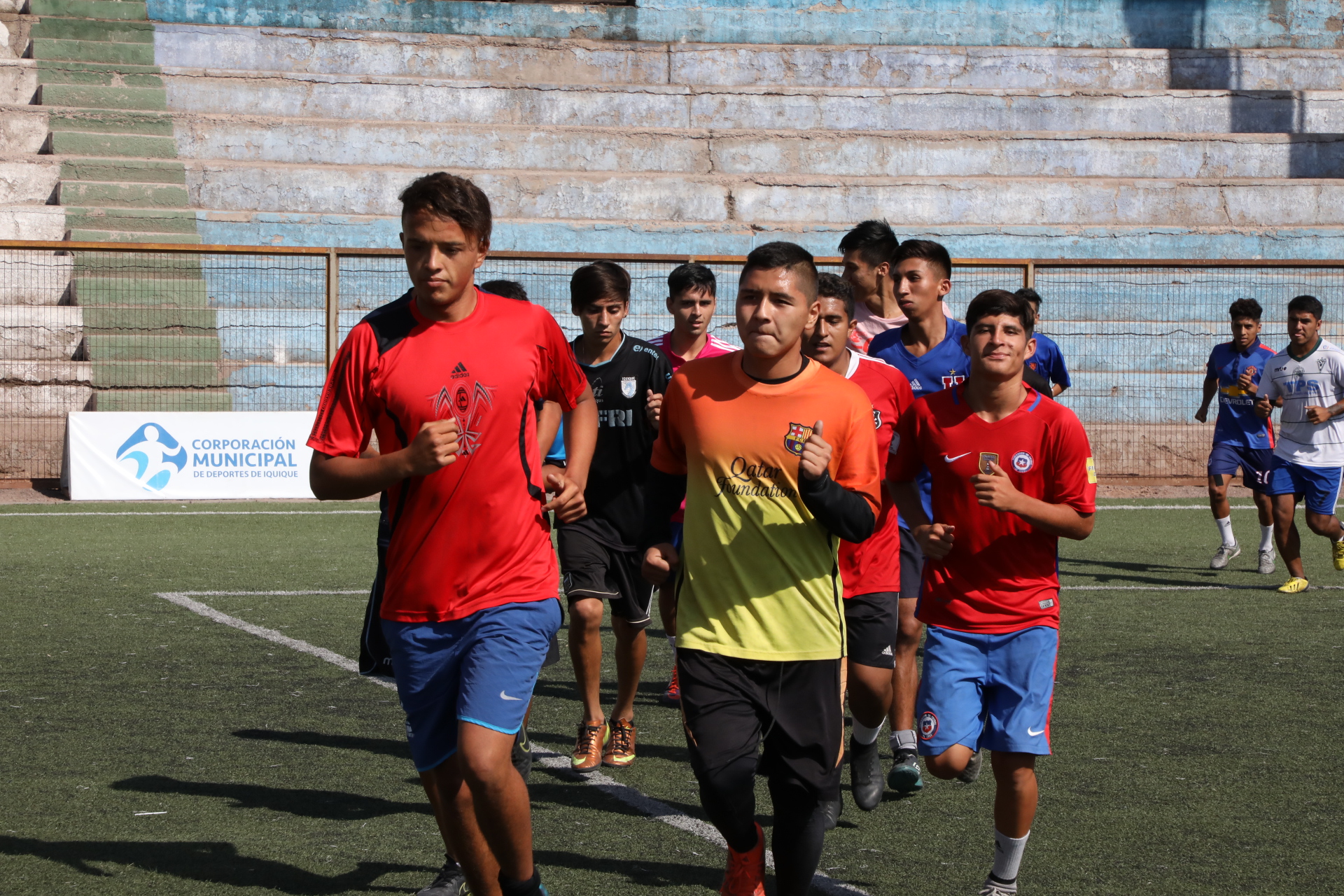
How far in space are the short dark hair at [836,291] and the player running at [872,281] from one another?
1.08m

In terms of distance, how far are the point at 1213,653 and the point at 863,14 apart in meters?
18.9

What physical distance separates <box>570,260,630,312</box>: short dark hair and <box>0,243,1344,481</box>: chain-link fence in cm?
1132

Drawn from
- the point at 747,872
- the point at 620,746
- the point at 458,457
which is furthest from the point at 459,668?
the point at 620,746

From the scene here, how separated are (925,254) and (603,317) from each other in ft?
4.69

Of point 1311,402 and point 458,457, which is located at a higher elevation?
point 1311,402

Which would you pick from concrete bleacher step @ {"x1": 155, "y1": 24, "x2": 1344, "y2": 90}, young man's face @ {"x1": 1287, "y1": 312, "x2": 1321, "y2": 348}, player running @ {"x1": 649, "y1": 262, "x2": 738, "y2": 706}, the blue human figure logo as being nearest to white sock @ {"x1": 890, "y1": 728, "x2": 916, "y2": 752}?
player running @ {"x1": 649, "y1": 262, "x2": 738, "y2": 706}

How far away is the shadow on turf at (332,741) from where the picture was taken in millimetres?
6355

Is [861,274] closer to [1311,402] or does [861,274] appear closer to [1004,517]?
Result: [1004,517]

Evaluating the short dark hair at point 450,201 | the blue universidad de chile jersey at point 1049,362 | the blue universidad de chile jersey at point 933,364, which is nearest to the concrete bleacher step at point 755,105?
the blue universidad de chile jersey at point 1049,362

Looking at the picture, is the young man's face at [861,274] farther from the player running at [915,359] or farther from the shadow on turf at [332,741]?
the shadow on turf at [332,741]

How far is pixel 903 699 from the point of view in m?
6.25

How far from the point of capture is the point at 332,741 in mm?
6492

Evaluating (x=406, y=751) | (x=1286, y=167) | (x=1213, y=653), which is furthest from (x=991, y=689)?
(x=1286, y=167)

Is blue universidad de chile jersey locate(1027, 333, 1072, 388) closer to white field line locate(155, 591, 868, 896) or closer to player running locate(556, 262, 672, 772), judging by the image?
player running locate(556, 262, 672, 772)
